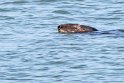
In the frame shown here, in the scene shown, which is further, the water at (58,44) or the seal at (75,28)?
the seal at (75,28)

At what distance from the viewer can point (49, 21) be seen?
20969 mm

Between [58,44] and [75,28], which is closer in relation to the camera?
[58,44]

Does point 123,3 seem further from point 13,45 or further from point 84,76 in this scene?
point 84,76

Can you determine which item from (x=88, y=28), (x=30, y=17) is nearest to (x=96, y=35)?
(x=88, y=28)

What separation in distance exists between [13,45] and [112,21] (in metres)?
3.81

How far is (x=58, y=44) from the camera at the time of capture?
59.0 ft

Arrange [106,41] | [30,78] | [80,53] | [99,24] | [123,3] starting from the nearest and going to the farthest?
[30,78] → [80,53] → [106,41] → [99,24] → [123,3]

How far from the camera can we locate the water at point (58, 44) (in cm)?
1533

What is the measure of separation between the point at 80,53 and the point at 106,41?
1.26 meters

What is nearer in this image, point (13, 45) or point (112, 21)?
point (13, 45)

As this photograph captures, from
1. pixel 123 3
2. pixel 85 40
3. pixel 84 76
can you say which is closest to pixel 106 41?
pixel 85 40

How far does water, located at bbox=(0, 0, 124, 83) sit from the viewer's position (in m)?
15.3

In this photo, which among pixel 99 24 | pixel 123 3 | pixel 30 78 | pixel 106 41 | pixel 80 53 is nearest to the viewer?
pixel 30 78

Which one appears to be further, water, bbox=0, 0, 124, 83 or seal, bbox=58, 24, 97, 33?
seal, bbox=58, 24, 97, 33
